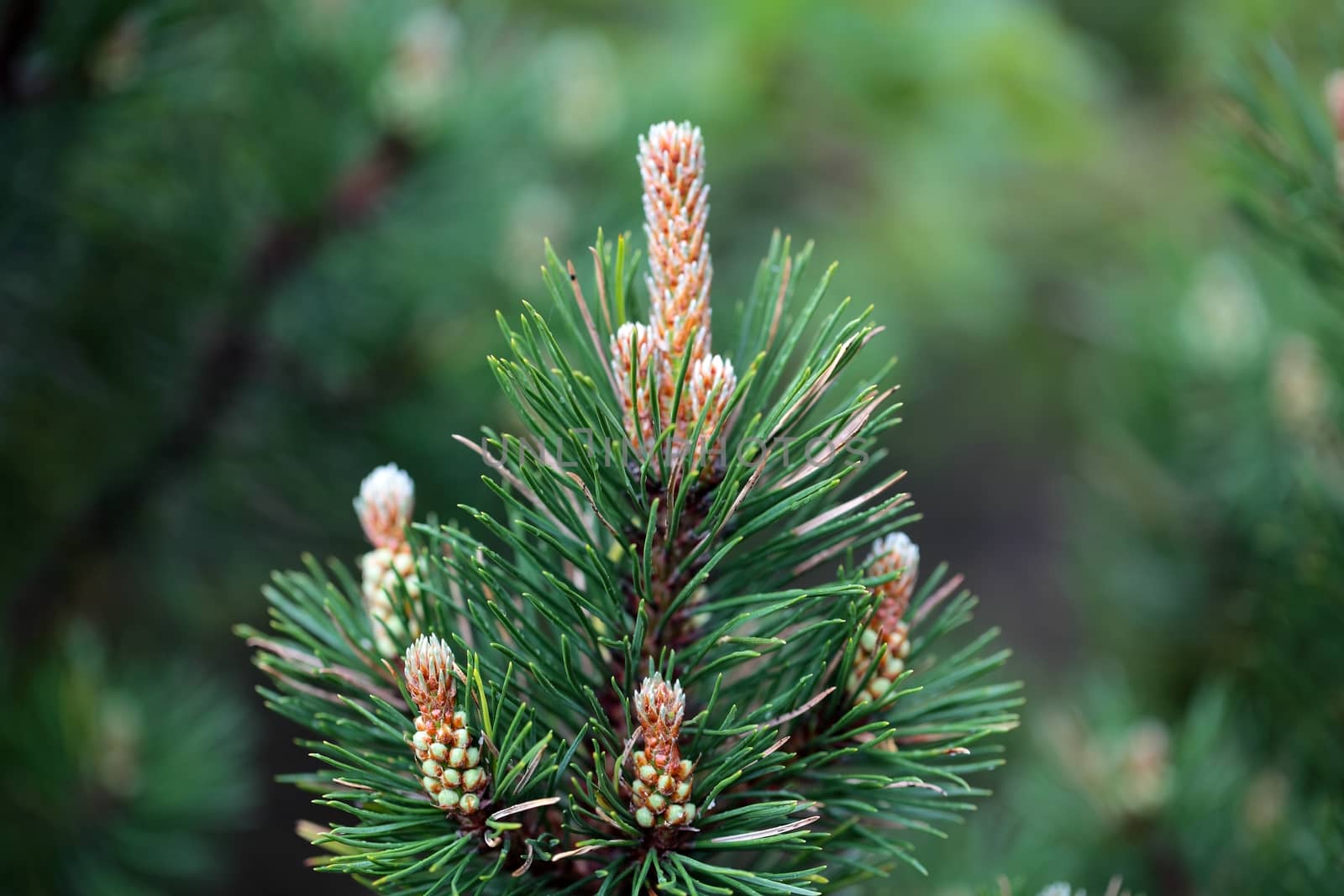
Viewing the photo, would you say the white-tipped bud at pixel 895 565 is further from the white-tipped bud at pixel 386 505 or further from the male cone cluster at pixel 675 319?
the white-tipped bud at pixel 386 505

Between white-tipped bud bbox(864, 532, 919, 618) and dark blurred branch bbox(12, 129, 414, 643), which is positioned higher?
dark blurred branch bbox(12, 129, 414, 643)

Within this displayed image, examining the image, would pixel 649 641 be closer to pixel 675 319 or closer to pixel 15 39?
pixel 675 319

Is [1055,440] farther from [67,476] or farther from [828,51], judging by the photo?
[67,476]

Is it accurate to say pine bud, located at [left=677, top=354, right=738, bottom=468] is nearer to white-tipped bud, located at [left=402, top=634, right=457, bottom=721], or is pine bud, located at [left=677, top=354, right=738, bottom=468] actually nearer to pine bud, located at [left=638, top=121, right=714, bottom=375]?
pine bud, located at [left=638, top=121, right=714, bottom=375]

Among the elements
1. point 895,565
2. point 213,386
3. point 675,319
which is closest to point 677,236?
point 675,319

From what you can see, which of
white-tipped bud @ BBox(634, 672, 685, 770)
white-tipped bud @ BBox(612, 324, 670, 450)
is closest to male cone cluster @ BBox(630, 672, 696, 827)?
white-tipped bud @ BBox(634, 672, 685, 770)

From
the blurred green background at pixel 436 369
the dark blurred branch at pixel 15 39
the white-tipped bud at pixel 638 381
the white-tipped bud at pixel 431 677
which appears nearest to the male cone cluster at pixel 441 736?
the white-tipped bud at pixel 431 677

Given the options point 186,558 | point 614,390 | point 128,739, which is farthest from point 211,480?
point 614,390
